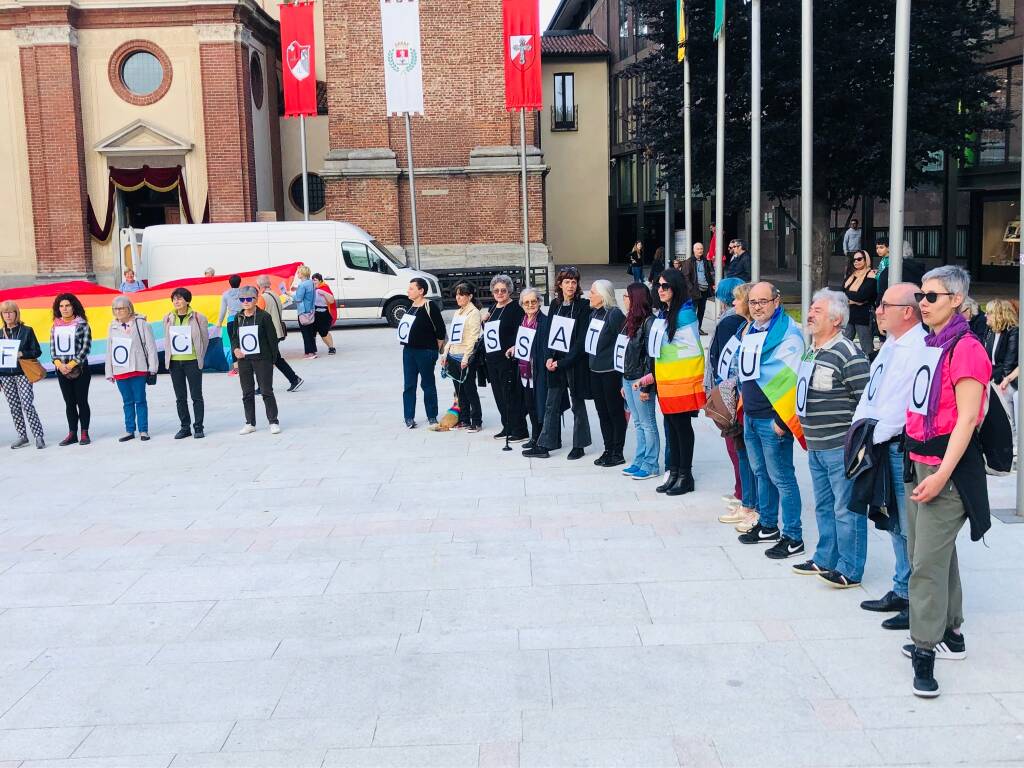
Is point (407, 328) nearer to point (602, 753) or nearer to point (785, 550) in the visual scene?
point (785, 550)

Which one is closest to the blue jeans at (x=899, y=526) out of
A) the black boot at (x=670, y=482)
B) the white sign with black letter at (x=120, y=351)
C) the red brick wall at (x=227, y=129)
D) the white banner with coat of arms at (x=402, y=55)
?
the black boot at (x=670, y=482)

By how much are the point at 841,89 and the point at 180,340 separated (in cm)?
1745

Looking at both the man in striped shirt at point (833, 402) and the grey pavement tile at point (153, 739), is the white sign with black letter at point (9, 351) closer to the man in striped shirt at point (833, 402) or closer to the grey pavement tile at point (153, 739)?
the grey pavement tile at point (153, 739)

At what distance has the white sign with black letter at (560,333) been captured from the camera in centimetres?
1052

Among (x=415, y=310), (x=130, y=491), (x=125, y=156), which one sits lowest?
(x=130, y=491)

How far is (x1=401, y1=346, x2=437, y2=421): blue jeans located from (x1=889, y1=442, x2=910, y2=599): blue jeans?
732cm

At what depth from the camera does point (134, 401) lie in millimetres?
12938

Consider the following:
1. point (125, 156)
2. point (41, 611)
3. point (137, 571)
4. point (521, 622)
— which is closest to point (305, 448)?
point (137, 571)

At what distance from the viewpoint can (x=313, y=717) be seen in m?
5.02

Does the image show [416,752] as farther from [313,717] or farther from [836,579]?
[836,579]

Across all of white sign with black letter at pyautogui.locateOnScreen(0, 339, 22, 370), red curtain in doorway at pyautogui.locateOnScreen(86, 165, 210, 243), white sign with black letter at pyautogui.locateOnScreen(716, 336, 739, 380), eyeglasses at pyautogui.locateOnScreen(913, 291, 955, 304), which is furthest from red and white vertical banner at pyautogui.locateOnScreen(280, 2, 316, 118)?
eyeglasses at pyautogui.locateOnScreen(913, 291, 955, 304)

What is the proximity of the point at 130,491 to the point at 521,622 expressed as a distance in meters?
5.46

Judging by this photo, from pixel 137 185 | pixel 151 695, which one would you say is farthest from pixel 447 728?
pixel 137 185

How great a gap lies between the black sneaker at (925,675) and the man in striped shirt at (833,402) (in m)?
1.29
